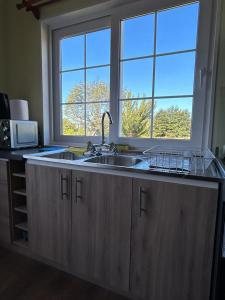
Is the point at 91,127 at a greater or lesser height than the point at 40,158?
greater

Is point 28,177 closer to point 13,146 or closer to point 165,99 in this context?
point 13,146

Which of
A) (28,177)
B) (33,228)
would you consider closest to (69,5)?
(28,177)

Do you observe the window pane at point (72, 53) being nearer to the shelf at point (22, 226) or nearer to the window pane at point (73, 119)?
the window pane at point (73, 119)

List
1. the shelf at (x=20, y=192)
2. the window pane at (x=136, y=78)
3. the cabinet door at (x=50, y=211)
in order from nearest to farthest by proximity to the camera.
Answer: the cabinet door at (x=50, y=211)
the shelf at (x=20, y=192)
the window pane at (x=136, y=78)

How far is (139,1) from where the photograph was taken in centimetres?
172

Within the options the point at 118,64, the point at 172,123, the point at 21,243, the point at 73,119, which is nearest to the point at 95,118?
the point at 73,119

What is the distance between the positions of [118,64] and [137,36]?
0.29 m

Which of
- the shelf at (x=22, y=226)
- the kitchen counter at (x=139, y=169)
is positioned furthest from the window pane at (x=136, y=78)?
the shelf at (x=22, y=226)

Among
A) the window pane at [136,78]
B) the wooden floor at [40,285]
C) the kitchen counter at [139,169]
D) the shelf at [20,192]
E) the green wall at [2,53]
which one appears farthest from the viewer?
the green wall at [2,53]

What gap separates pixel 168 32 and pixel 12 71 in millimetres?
Answer: 1837

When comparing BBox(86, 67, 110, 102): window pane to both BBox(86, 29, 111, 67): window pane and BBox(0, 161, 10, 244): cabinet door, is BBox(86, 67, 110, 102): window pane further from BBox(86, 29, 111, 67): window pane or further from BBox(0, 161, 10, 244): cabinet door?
BBox(0, 161, 10, 244): cabinet door

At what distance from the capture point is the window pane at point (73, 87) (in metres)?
2.16

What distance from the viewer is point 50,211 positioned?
1531mm

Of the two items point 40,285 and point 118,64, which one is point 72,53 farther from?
point 40,285
